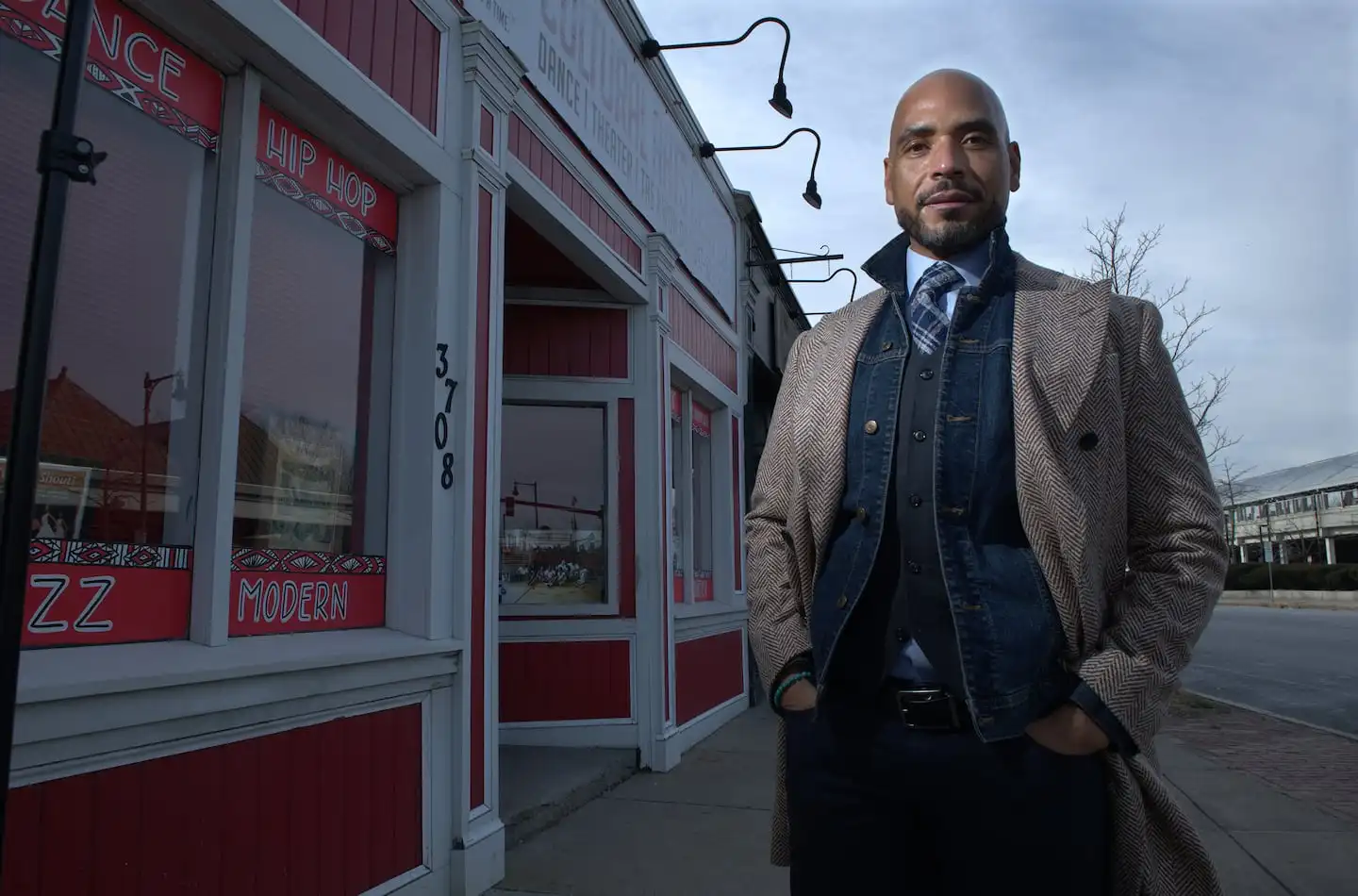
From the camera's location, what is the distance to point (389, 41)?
12.0 feet

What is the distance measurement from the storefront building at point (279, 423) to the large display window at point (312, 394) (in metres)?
0.01

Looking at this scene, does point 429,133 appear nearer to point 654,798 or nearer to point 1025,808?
point 1025,808

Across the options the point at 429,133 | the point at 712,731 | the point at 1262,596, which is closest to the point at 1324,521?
the point at 1262,596

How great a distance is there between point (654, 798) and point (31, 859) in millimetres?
3886

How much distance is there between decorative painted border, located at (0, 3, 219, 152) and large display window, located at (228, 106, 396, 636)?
0.25 metres

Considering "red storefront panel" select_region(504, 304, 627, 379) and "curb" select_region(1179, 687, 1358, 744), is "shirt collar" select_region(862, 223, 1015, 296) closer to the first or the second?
"red storefront panel" select_region(504, 304, 627, 379)

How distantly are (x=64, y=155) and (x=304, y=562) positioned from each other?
2.16 m

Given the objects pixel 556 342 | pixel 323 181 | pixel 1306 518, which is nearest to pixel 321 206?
pixel 323 181

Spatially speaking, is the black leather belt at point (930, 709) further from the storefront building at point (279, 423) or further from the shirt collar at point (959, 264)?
the storefront building at point (279, 423)

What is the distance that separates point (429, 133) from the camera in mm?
3879

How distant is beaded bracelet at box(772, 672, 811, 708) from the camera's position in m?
1.62

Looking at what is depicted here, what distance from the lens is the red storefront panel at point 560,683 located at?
20.9ft

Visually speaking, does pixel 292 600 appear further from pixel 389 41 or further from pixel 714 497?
pixel 714 497

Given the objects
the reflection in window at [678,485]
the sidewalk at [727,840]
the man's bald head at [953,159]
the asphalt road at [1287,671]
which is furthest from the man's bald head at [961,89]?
the asphalt road at [1287,671]
